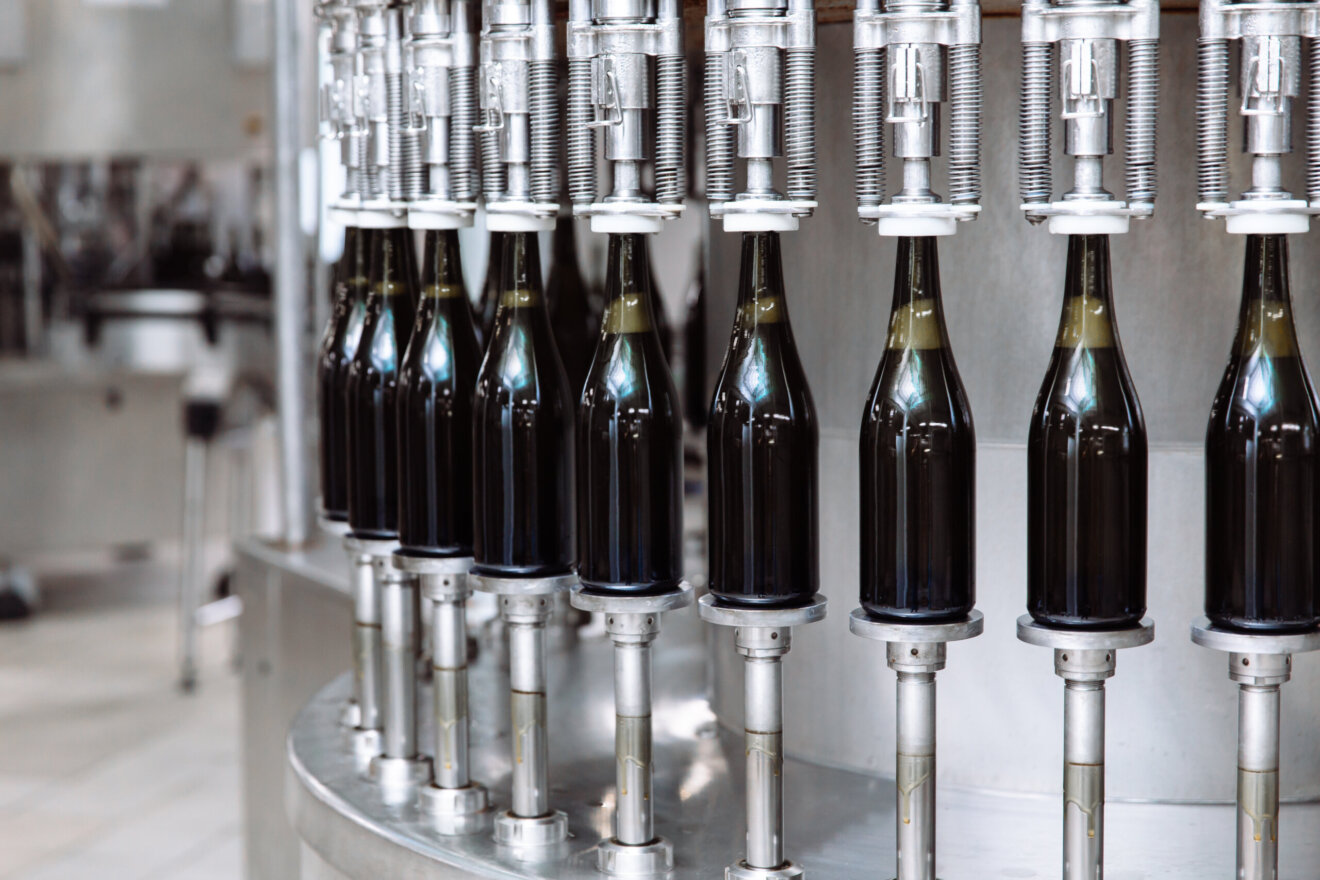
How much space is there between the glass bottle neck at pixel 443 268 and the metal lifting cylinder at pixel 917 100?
0.33 metres

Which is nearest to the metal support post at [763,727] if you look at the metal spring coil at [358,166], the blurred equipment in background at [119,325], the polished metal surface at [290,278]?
the metal spring coil at [358,166]

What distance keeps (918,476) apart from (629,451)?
0.53 ft

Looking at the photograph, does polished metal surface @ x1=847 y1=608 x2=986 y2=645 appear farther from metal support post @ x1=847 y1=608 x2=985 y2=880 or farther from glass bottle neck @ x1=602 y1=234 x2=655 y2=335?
glass bottle neck @ x1=602 y1=234 x2=655 y2=335

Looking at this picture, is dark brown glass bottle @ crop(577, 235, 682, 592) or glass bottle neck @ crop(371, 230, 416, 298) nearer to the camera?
dark brown glass bottle @ crop(577, 235, 682, 592)

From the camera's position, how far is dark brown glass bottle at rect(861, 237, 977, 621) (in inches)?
30.1

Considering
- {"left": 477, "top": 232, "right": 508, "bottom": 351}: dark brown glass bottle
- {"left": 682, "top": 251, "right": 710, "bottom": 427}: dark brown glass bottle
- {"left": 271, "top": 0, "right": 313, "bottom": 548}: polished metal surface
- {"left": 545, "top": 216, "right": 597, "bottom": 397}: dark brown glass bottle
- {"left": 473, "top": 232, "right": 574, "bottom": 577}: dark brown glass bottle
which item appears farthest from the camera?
{"left": 271, "top": 0, "right": 313, "bottom": 548}: polished metal surface

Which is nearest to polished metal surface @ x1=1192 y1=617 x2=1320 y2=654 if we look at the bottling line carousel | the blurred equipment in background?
the bottling line carousel

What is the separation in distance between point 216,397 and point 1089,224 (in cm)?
332

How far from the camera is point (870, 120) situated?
749mm

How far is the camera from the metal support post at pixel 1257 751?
2.46ft

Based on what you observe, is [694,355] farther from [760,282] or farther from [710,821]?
[760,282]

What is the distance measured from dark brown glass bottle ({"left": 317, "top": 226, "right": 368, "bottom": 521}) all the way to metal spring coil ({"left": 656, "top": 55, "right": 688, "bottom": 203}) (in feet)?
1.23

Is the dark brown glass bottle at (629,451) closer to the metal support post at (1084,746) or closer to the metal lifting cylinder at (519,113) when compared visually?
the metal lifting cylinder at (519,113)

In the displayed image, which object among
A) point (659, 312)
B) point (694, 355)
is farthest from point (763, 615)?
point (694, 355)
